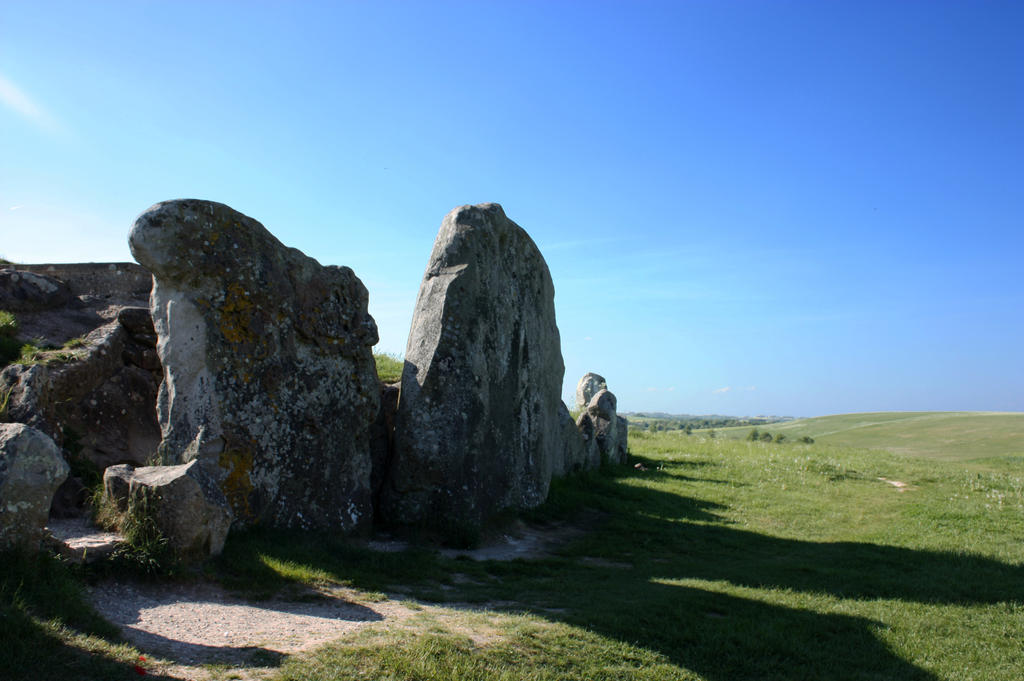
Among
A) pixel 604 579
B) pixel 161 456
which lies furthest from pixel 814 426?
pixel 161 456

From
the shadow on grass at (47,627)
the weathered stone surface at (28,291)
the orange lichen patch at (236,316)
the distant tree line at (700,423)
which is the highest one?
the weathered stone surface at (28,291)

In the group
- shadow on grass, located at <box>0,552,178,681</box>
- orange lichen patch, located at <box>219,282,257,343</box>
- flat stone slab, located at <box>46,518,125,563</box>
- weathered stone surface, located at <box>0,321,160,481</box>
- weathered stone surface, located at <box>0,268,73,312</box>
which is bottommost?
shadow on grass, located at <box>0,552,178,681</box>

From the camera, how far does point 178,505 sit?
6.75 metres

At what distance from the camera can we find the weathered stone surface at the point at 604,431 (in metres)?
19.6

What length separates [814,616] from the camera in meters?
7.54

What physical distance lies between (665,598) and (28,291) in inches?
Result: 526

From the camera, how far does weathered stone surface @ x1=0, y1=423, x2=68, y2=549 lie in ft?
18.1

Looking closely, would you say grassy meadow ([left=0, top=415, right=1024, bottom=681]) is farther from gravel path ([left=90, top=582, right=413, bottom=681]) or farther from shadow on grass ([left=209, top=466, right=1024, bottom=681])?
gravel path ([left=90, top=582, right=413, bottom=681])

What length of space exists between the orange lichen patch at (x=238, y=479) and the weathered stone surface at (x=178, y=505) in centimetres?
123

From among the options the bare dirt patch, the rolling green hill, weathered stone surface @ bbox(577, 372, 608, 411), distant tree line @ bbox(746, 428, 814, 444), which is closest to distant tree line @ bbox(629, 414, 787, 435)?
distant tree line @ bbox(746, 428, 814, 444)

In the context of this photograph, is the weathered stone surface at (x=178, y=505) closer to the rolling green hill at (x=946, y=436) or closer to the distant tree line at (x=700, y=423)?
the rolling green hill at (x=946, y=436)

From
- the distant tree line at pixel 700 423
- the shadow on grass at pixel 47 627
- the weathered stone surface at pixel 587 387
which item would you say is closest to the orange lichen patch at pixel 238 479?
the shadow on grass at pixel 47 627

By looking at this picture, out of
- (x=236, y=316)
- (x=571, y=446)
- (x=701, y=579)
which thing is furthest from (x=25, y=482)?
(x=571, y=446)

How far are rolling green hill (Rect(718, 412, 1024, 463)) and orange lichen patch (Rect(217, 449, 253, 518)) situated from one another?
2666 cm
